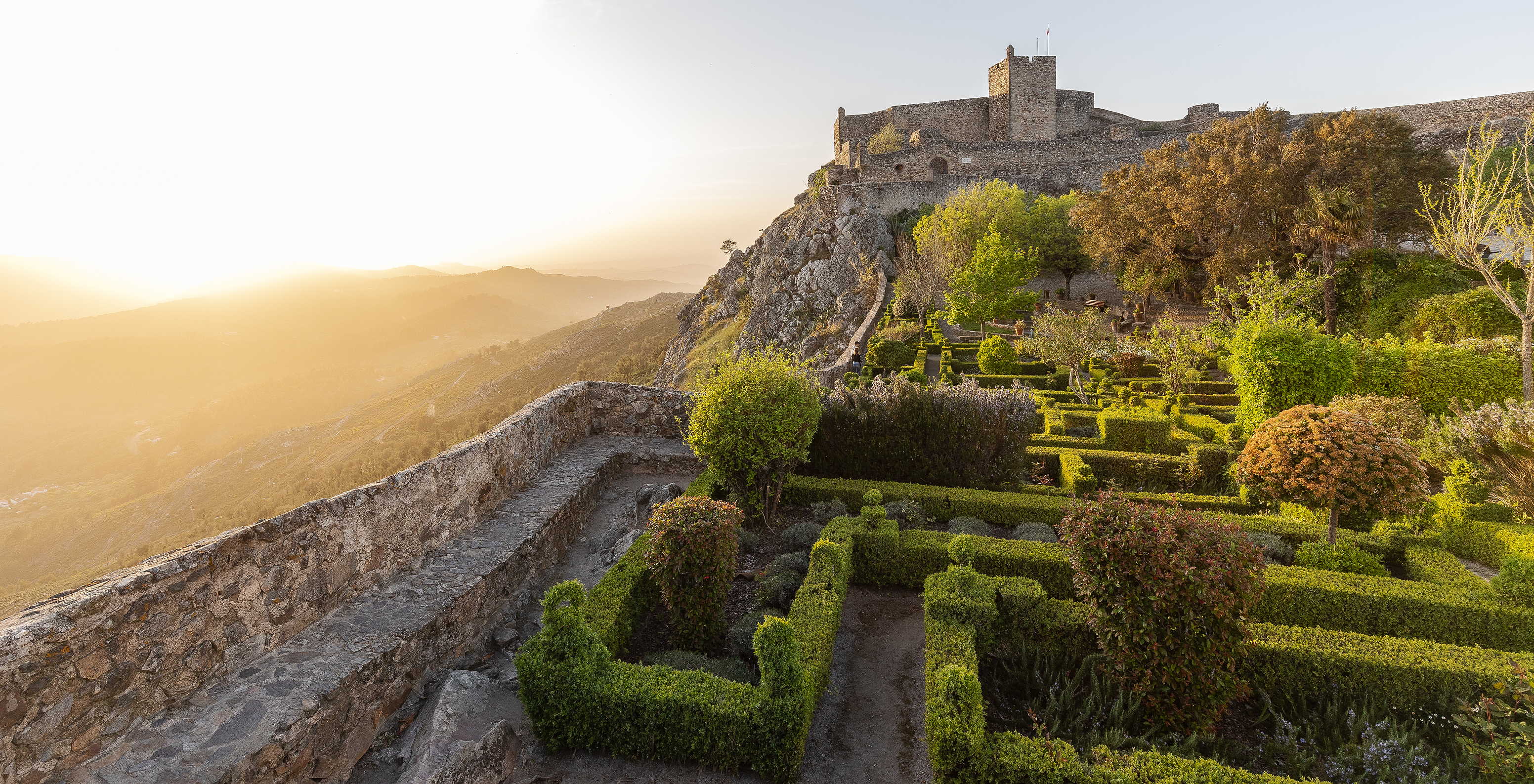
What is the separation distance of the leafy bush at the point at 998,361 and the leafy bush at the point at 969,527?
11974 mm

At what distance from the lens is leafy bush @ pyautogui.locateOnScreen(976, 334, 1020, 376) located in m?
19.3

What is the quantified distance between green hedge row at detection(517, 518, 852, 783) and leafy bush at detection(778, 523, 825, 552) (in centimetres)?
267

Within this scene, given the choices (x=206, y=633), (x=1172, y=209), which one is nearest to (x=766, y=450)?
(x=206, y=633)

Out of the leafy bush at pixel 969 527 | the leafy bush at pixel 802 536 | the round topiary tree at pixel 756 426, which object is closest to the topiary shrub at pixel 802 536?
the leafy bush at pixel 802 536

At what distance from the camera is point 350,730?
4570mm

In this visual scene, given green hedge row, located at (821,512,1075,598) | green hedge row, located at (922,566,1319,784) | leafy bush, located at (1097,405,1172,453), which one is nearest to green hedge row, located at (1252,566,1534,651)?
green hedge row, located at (821,512,1075,598)

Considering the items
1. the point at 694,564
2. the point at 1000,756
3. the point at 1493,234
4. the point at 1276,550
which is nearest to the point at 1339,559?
the point at 1276,550

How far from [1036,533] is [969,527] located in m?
0.85

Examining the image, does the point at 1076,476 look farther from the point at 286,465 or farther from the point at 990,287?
the point at 286,465

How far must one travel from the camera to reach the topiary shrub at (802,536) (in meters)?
7.61

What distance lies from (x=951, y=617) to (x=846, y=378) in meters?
11.6

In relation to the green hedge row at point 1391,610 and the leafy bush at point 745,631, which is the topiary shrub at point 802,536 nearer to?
the leafy bush at point 745,631

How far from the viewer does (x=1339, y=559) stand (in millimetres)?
6578

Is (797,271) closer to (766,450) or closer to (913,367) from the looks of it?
(913,367)
